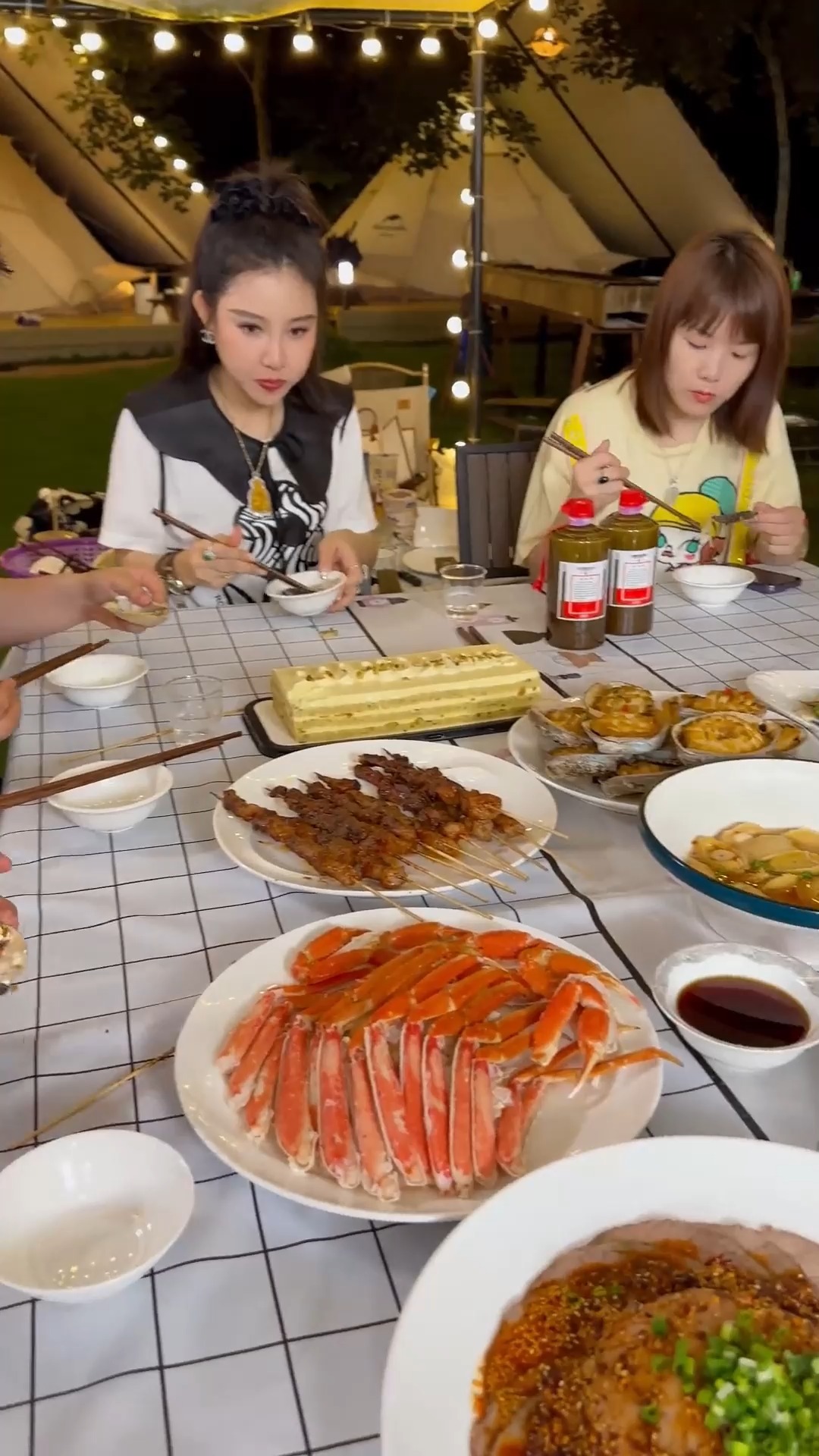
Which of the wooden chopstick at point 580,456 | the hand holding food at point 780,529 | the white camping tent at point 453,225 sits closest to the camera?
the wooden chopstick at point 580,456

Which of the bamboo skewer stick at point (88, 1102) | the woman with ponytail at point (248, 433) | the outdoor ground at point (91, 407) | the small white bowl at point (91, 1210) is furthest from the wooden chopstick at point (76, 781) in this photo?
the outdoor ground at point (91, 407)

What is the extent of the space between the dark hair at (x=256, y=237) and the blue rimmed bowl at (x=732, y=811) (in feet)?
5.06

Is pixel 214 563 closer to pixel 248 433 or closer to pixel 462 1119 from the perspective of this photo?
pixel 248 433

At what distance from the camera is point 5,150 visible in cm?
688

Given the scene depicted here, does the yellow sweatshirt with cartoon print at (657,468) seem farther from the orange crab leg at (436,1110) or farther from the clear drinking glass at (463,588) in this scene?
the orange crab leg at (436,1110)

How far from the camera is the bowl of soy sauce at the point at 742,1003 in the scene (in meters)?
0.90

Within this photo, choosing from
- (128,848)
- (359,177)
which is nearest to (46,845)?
(128,848)

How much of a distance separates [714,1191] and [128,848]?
0.84m

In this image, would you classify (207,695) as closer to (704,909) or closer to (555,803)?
(555,803)

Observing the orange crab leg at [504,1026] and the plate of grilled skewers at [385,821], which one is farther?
the plate of grilled skewers at [385,821]

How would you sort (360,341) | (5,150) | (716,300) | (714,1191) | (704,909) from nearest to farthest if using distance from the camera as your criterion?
(714,1191), (704,909), (716,300), (5,150), (360,341)

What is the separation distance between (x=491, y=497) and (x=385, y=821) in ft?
5.47

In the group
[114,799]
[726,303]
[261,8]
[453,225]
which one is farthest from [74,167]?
[114,799]

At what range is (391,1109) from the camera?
828 millimetres
